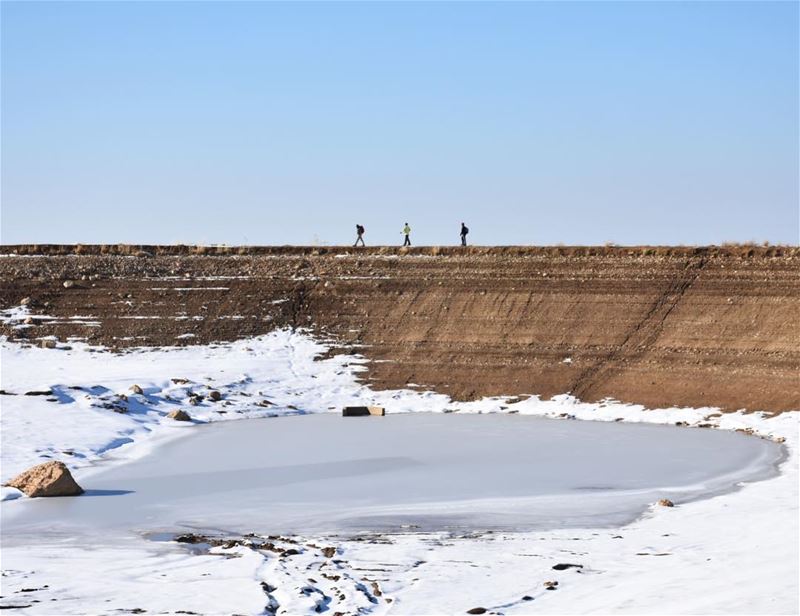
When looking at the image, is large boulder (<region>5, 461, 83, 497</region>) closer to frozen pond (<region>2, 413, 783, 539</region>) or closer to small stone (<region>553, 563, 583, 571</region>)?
frozen pond (<region>2, 413, 783, 539</region>)

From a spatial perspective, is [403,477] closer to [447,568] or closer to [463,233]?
[447,568]

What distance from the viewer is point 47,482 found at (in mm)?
18516

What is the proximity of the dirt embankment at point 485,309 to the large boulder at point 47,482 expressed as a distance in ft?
53.4

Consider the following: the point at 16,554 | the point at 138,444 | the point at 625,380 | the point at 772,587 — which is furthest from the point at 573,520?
the point at 625,380

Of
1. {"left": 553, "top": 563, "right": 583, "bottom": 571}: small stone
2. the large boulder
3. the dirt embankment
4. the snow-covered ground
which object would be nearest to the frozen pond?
the large boulder

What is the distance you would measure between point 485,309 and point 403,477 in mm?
17975

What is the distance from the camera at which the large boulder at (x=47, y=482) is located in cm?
1852

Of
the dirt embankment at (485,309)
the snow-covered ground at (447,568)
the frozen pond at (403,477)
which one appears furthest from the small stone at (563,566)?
the dirt embankment at (485,309)

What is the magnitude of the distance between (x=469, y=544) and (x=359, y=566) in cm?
192

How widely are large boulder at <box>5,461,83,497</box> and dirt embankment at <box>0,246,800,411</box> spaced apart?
16.3 meters

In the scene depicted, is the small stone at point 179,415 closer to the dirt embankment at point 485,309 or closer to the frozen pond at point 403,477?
the frozen pond at point 403,477

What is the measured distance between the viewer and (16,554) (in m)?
14.3

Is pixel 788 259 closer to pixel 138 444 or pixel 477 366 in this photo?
pixel 477 366

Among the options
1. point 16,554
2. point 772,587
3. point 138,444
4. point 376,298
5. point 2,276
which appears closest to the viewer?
point 772,587
